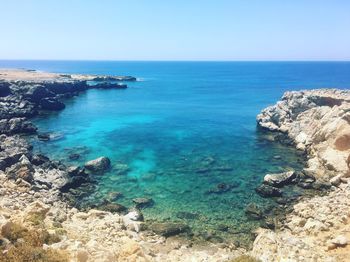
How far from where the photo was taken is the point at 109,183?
41125 millimetres

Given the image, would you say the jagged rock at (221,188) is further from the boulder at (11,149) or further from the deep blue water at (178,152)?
the boulder at (11,149)

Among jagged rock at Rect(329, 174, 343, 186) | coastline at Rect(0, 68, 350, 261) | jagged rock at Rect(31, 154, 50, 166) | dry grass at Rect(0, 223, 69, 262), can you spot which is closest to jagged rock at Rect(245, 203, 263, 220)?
coastline at Rect(0, 68, 350, 261)

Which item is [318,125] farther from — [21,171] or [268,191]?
[21,171]

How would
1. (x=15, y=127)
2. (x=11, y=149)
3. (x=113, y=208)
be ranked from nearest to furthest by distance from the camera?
1. (x=113, y=208)
2. (x=11, y=149)
3. (x=15, y=127)

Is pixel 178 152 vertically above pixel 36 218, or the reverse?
pixel 36 218

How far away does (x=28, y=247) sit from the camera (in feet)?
60.8

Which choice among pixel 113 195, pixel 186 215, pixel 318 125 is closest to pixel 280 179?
pixel 186 215

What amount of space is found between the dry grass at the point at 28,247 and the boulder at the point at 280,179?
25.7m

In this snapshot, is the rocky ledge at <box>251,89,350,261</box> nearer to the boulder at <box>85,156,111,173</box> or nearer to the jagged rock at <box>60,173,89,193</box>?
the boulder at <box>85,156,111,173</box>

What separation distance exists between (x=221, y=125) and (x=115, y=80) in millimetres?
102145

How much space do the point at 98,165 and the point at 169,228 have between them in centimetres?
1743

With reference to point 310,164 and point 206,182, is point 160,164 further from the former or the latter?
point 310,164

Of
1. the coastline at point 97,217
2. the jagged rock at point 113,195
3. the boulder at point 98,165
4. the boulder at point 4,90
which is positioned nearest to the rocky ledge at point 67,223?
the coastline at point 97,217

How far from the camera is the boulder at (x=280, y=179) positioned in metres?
40.0
